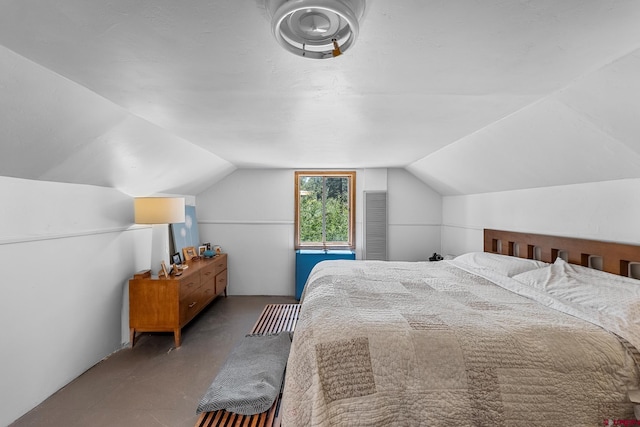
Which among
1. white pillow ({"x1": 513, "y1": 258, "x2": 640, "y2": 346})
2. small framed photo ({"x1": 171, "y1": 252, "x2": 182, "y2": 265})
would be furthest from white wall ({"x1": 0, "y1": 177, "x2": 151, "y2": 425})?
white pillow ({"x1": 513, "y1": 258, "x2": 640, "y2": 346})

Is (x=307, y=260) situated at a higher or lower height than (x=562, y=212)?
lower

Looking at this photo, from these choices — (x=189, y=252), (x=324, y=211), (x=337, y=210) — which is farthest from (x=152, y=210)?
(x=337, y=210)

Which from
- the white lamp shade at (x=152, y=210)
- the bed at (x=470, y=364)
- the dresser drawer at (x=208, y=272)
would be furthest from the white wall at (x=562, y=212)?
the white lamp shade at (x=152, y=210)

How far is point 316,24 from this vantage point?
1.15m

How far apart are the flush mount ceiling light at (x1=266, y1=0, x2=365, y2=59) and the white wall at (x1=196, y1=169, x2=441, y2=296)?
395cm

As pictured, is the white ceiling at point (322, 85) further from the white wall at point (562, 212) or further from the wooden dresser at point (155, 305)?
the wooden dresser at point (155, 305)

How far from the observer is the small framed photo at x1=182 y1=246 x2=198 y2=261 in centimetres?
420

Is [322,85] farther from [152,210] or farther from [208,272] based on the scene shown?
[208,272]

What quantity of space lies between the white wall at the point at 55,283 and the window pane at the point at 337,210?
3034mm

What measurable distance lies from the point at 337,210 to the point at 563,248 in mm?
3255

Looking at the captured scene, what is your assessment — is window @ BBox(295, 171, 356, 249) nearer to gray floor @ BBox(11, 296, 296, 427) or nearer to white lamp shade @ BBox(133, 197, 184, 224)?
gray floor @ BBox(11, 296, 296, 427)

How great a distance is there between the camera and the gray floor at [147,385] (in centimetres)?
213

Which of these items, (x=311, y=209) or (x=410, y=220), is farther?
(x=311, y=209)

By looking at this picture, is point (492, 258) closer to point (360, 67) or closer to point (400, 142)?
point (400, 142)
